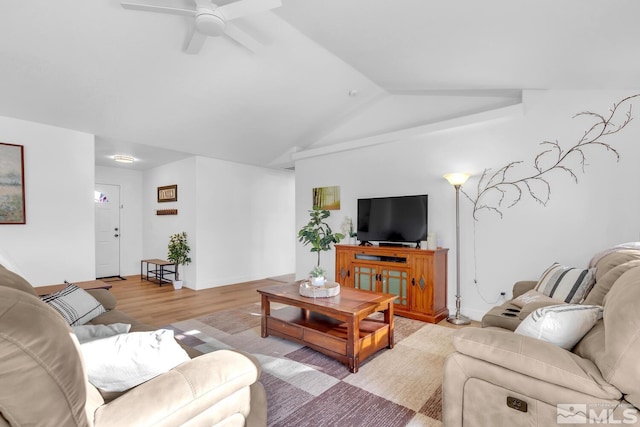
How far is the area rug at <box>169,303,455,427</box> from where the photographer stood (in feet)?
6.20

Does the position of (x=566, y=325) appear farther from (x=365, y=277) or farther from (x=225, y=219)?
(x=225, y=219)

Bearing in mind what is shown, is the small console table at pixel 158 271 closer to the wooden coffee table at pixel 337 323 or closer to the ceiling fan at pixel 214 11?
the wooden coffee table at pixel 337 323

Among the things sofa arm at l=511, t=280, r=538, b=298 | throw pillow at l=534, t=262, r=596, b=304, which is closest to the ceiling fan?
throw pillow at l=534, t=262, r=596, b=304

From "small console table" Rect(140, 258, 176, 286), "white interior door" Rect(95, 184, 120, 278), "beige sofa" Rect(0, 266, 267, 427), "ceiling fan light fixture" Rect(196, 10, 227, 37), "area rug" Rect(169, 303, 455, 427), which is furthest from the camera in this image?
"white interior door" Rect(95, 184, 120, 278)

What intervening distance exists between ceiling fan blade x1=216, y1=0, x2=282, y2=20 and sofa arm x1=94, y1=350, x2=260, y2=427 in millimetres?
2229

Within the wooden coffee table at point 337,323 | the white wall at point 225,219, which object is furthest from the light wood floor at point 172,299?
the wooden coffee table at point 337,323

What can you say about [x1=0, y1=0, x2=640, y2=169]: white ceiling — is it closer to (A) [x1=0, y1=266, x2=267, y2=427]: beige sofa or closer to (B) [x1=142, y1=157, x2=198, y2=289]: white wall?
(B) [x1=142, y1=157, x2=198, y2=289]: white wall

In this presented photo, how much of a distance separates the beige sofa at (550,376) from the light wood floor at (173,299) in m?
2.18

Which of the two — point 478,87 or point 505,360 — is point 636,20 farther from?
point 505,360

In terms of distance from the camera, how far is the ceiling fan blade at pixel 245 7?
213 cm

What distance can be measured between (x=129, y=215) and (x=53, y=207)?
A: 9.56 feet

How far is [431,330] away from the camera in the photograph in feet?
11.0

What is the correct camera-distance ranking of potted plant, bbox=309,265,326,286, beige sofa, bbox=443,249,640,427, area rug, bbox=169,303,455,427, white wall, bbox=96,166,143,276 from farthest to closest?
white wall, bbox=96,166,143,276 → potted plant, bbox=309,265,326,286 → area rug, bbox=169,303,455,427 → beige sofa, bbox=443,249,640,427

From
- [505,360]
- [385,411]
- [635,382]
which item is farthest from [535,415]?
[385,411]
